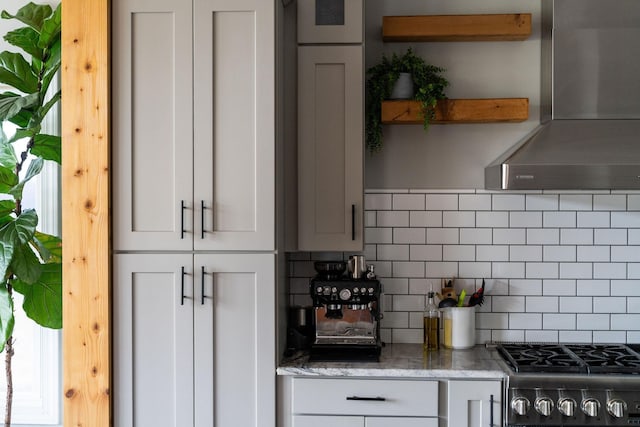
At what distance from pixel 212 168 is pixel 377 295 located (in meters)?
0.89

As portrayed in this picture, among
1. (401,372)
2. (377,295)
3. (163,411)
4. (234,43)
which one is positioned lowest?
(163,411)

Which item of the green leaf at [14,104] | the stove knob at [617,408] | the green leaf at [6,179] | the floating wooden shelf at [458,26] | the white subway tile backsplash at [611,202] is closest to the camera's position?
the stove knob at [617,408]

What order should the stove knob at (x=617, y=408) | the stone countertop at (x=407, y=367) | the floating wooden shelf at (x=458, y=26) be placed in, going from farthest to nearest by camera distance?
the floating wooden shelf at (x=458, y=26) < the stone countertop at (x=407, y=367) < the stove knob at (x=617, y=408)

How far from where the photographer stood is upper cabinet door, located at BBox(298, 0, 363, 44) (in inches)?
112

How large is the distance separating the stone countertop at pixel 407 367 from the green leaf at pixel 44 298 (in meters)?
1.01

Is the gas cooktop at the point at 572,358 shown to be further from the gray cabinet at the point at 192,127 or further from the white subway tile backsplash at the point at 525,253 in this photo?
the gray cabinet at the point at 192,127

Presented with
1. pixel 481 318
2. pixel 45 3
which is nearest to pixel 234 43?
pixel 45 3

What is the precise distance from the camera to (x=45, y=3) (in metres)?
3.19

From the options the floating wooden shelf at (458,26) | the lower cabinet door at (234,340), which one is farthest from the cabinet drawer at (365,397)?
the floating wooden shelf at (458,26)

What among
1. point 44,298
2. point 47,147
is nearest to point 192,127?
point 47,147

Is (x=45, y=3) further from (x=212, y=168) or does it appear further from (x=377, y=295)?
(x=377, y=295)

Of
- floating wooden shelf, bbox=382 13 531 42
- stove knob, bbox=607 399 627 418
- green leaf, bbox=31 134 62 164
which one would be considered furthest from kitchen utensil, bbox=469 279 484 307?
green leaf, bbox=31 134 62 164

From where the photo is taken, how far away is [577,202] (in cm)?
310

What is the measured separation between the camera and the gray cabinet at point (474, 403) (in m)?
2.57
